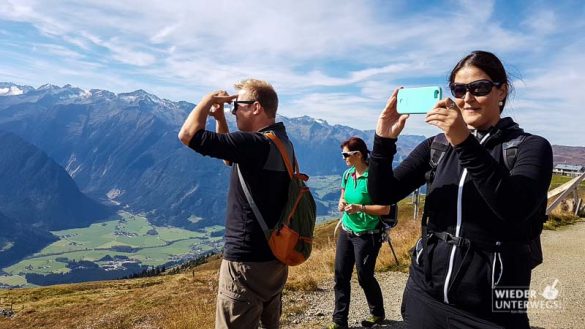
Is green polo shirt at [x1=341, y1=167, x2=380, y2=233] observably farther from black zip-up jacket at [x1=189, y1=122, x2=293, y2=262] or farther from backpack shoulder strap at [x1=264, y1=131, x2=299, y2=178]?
black zip-up jacket at [x1=189, y1=122, x2=293, y2=262]

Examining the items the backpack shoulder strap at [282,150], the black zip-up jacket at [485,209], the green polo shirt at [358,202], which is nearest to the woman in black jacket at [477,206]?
the black zip-up jacket at [485,209]

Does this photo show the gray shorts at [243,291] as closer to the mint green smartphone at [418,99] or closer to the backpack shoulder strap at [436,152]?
the backpack shoulder strap at [436,152]

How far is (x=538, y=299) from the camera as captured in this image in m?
9.02

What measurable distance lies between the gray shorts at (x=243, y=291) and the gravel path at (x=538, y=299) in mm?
4033

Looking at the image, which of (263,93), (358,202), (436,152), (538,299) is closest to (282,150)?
(263,93)

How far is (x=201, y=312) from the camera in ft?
29.7

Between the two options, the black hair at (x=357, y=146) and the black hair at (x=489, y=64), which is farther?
the black hair at (x=357, y=146)

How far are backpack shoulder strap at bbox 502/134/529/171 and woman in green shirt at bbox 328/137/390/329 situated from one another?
414 centimetres

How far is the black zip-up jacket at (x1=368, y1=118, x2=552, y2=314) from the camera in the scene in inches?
91.9

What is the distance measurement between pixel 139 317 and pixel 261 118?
955 cm

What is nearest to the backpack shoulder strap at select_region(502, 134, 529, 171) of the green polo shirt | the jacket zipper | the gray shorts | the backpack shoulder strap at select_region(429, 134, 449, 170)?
the jacket zipper

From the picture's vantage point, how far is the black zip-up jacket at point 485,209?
2.33 meters

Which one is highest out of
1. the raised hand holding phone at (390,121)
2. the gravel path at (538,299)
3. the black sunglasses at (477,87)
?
the black sunglasses at (477,87)

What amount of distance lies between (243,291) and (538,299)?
7.78 metres
